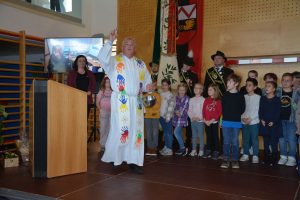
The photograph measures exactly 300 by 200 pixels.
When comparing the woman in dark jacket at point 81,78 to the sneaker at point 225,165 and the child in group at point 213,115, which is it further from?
the sneaker at point 225,165

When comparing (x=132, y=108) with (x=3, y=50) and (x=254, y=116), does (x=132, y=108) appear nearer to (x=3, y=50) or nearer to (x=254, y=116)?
(x=254, y=116)

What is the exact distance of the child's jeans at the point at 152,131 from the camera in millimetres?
5000

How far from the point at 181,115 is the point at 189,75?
98cm

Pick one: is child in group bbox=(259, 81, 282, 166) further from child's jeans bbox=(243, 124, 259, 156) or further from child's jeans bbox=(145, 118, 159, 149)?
child's jeans bbox=(145, 118, 159, 149)

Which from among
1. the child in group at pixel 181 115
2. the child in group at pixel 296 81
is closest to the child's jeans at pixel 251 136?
the child in group at pixel 296 81

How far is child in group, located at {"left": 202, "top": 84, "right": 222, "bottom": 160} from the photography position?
4.62 metres

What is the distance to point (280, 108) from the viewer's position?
4.14 m

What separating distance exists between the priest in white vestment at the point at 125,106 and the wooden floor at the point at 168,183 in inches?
9.3

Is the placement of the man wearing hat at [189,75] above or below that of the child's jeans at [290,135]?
above

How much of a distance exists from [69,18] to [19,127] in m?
2.82

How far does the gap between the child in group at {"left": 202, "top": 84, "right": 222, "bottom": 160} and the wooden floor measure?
50cm

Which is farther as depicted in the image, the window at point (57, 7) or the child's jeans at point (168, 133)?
the window at point (57, 7)

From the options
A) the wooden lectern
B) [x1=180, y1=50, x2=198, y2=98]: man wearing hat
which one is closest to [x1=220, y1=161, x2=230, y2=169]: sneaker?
[x1=180, y1=50, x2=198, y2=98]: man wearing hat

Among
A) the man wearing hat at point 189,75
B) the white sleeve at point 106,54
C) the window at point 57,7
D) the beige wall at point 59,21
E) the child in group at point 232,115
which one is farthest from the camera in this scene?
the window at point 57,7
